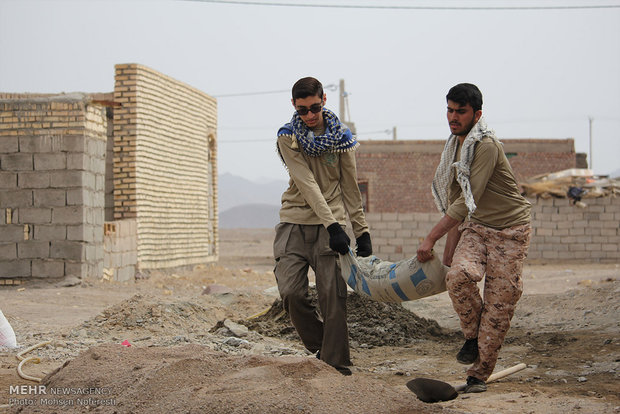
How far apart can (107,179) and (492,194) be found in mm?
11172

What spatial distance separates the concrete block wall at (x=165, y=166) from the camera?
14.4 metres

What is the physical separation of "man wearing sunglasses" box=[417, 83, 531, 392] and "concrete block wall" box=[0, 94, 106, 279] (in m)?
8.85

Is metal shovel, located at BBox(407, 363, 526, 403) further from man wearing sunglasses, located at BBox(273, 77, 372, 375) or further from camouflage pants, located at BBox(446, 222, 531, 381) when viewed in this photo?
man wearing sunglasses, located at BBox(273, 77, 372, 375)

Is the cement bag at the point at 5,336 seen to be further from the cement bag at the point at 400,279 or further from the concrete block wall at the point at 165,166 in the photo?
the concrete block wall at the point at 165,166

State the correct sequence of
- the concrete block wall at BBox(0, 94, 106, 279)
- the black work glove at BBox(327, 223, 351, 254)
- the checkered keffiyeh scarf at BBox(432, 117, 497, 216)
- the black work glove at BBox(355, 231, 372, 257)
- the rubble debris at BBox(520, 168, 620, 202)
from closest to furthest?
the checkered keffiyeh scarf at BBox(432, 117, 497, 216)
the black work glove at BBox(327, 223, 351, 254)
the black work glove at BBox(355, 231, 372, 257)
the concrete block wall at BBox(0, 94, 106, 279)
the rubble debris at BBox(520, 168, 620, 202)

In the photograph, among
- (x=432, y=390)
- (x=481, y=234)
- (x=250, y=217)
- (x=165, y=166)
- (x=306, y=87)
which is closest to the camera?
(x=432, y=390)

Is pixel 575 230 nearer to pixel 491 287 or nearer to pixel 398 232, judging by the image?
pixel 398 232

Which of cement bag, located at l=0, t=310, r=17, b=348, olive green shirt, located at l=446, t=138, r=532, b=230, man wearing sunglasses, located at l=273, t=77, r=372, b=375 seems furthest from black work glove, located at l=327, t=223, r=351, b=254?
cement bag, located at l=0, t=310, r=17, b=348

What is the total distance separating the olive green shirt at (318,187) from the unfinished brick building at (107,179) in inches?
316

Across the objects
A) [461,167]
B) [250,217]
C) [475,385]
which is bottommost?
[475,385]

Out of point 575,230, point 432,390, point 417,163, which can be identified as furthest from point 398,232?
point 432,390

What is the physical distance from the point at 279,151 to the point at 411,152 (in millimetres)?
22300

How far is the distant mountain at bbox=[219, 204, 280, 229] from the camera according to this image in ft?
478

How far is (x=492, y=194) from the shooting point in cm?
446
